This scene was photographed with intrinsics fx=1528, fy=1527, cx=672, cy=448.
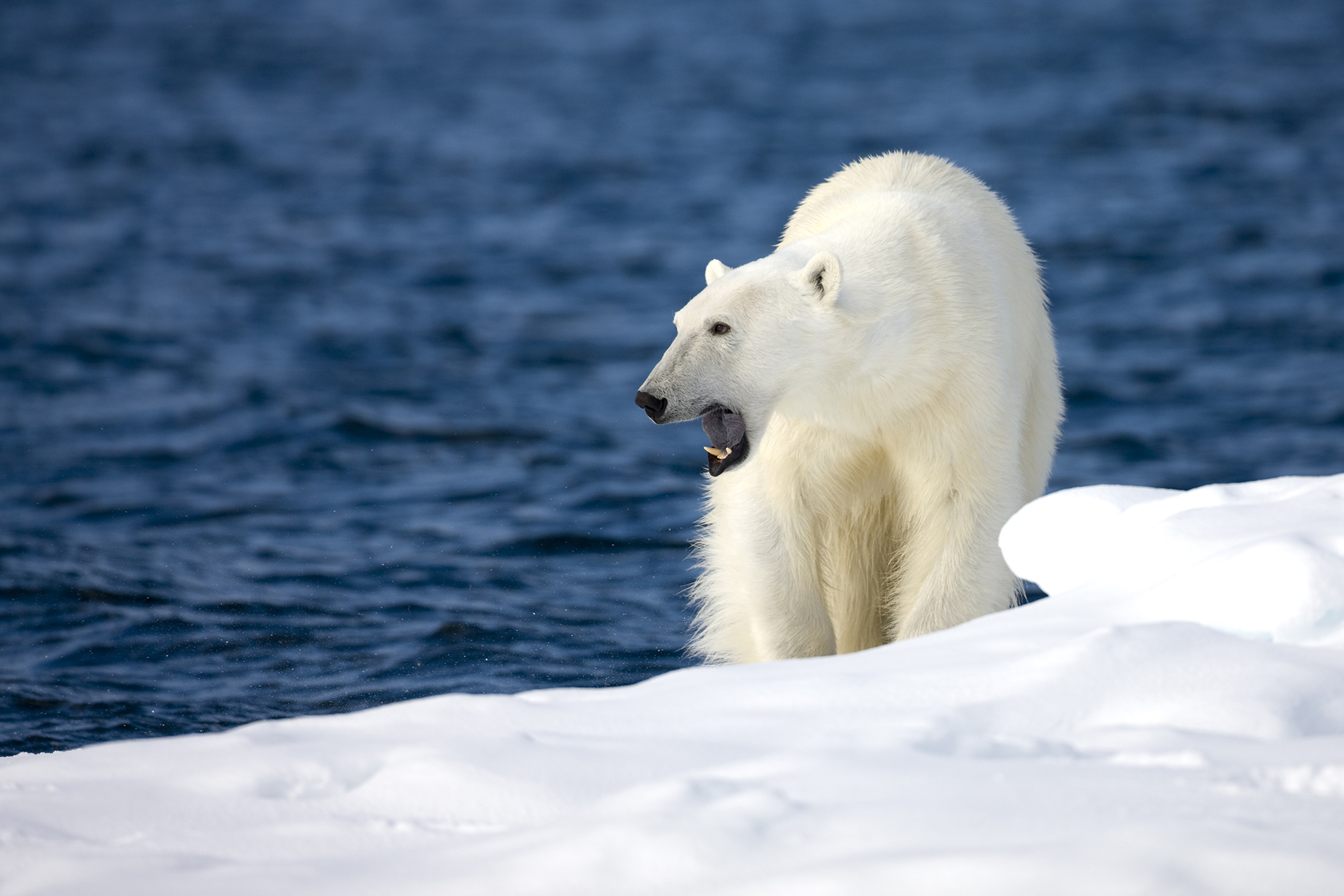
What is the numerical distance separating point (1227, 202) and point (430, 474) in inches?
380

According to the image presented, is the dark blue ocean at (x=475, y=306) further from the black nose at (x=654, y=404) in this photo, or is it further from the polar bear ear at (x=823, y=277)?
the polar bear ear at (x=823, y=277)

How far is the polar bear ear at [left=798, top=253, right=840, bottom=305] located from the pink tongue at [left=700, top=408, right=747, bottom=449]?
0.38 m

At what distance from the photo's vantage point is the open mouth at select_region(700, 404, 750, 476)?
403cm

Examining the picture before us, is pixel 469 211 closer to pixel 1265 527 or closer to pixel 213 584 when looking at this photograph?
pixel 213 584

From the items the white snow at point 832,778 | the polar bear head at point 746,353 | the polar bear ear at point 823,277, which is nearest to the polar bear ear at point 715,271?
the polar bear head at point 746,353

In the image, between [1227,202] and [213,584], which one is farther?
[1227,202]

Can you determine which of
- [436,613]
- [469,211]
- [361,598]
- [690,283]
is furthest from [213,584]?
[469,211]

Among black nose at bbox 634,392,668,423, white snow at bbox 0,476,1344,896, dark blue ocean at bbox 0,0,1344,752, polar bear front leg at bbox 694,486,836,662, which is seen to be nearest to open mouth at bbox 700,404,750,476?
black nose at bbox 634,392,668,423

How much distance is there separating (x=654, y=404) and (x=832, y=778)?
1.59 m

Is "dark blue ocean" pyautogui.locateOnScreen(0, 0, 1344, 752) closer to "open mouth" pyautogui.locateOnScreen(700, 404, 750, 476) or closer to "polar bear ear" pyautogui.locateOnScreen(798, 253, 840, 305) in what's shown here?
"open mouth" pyautogui.locateOnScreen(700, 404, 750, 476)

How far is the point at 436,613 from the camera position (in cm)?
575

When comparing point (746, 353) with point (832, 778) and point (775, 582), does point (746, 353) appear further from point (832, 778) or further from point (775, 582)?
point (832, 778)

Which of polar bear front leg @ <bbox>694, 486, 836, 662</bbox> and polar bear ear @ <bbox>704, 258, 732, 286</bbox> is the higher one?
polar bear ear @ <bbox>704, 258, 732, 286</bbox>

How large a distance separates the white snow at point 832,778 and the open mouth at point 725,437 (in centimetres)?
92
